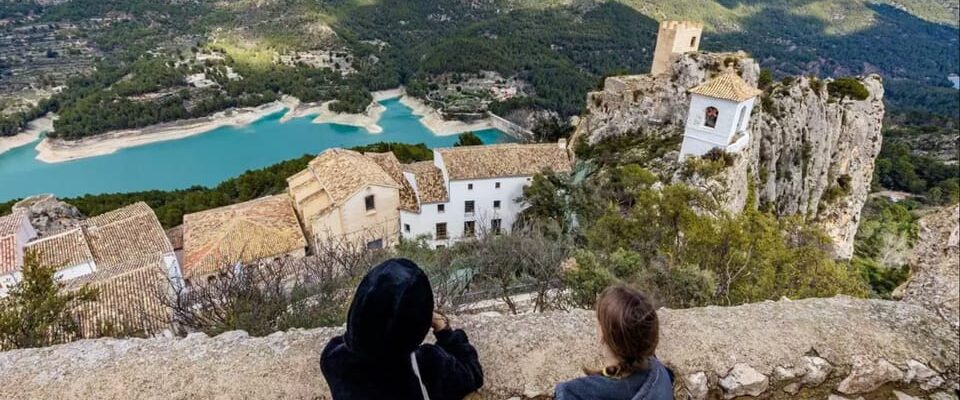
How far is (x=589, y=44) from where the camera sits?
290 ft

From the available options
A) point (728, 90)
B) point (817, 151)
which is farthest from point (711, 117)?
point (817, 151)

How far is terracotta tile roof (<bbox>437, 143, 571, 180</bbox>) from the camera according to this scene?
1894 cm

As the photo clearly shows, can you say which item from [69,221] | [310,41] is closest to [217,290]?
[69,221]

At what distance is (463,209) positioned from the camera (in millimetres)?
19375

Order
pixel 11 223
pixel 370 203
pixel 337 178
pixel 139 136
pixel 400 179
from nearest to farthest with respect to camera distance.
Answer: pixel 11 223
pixel 370 203
pixel 337 178
pixel 400 179
pixel 139 136

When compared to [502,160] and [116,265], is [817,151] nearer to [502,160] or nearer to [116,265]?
[502,160]

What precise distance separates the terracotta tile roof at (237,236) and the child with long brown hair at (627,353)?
15479 millimetres

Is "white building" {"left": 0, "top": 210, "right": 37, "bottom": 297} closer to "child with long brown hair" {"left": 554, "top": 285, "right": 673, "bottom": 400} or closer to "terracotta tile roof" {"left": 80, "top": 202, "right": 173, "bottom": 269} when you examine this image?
"terracotta tile roof" {"left": 80, "top": 202, "right": 173, "bottom": 269}

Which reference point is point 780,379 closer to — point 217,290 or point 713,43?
point 217,290

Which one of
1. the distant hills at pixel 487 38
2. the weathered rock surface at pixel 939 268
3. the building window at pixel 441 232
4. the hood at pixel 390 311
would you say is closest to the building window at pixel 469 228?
the building window at pixel 441 232

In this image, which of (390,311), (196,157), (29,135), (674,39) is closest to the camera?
(390,311)

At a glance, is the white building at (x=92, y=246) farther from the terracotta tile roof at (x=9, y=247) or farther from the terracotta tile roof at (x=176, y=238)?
the terracotta tile roof at (x=176, y=238)

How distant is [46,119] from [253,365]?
69138 mm

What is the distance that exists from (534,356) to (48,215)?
→ 971 inches
